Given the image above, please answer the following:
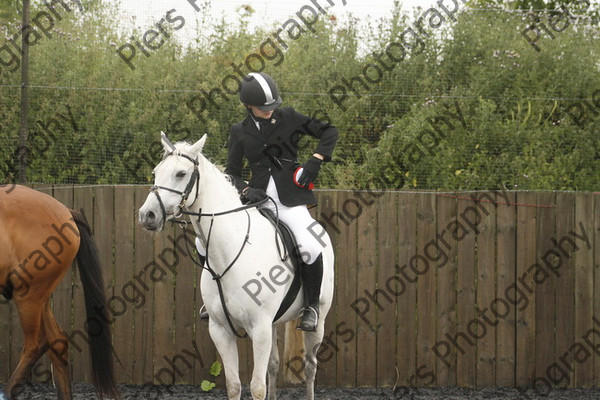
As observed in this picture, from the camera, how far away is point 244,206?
17.9 ft

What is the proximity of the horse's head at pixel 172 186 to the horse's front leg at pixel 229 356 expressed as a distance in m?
0.96

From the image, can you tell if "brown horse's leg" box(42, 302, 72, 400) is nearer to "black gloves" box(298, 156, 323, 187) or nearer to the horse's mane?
the horse's mane

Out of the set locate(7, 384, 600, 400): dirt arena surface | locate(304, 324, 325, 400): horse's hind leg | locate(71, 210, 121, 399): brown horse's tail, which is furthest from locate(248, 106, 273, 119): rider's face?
locate(7, 384, 600, 400): dirt arena surface

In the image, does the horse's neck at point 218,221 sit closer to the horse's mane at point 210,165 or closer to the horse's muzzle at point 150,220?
the horse's mane at point 210,165

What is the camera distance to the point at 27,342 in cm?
620

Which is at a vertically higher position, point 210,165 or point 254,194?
point 210,165

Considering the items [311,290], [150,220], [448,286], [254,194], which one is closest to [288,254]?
[311,290]

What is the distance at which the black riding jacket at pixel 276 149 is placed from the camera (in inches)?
235

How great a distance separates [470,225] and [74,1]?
23.7 ft

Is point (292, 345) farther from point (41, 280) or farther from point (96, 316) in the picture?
point (41, 280)

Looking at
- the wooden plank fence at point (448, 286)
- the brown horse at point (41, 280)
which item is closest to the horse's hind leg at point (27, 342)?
the brown horse at point (41, 280)

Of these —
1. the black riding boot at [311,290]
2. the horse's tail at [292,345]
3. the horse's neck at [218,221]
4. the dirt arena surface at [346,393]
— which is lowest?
the dirt arena surface at [346,393]

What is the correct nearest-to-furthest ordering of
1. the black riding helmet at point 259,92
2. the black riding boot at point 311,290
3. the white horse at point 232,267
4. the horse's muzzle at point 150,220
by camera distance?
the horse's muzzle at point 150,220 < the white horse at point 232,267 < the black riding helmet at point 259,92 < the black riding boot at point 311,290

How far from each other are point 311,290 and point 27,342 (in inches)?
92.5
